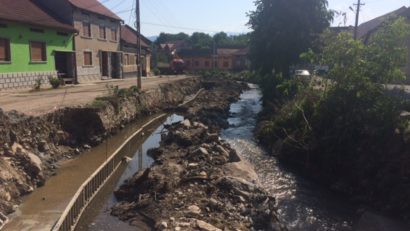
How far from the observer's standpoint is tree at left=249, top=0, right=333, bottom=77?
3091cm

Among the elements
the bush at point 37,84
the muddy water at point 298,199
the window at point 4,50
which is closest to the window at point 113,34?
the bush at point 37,84

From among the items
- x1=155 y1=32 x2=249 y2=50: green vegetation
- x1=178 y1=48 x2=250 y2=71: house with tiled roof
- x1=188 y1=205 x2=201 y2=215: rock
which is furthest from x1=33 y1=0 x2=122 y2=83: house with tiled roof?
x1=155 y1=32 x2=249 y2=50: green vegetation

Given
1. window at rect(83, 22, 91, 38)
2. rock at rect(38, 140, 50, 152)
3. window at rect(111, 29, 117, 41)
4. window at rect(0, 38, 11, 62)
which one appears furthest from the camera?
window at rect(111, 29, 117, 41)

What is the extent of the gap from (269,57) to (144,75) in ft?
80.5

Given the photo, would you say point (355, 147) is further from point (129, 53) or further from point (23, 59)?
point (129, 53)

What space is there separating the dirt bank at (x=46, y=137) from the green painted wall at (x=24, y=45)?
8.02 metres

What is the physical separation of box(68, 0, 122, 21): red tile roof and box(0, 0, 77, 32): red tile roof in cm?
257

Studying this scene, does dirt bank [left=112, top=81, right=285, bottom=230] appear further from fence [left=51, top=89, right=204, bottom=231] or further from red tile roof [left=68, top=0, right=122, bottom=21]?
red tile roof [left=68, top=0, right=122, bottom=21]

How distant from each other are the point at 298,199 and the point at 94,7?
105 ft

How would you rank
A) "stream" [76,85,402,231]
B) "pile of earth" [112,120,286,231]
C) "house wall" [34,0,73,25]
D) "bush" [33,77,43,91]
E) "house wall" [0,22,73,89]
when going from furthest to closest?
"house wall" [34,0,73,25]
"bush" [33,77,43,91]
"house wall" [0,22,73,89]
"stream" [76,85,402,231]
"pile of earth" [112,120,286,231]

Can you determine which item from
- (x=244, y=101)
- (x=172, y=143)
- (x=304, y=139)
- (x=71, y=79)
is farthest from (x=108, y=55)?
(x=304, y=139)

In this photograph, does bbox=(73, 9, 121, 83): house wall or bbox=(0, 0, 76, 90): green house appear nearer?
bbox=(0, 0, 76, 90): green house

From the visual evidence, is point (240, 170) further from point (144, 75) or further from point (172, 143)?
point (144, 75)

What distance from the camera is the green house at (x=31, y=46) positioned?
2670 cm
